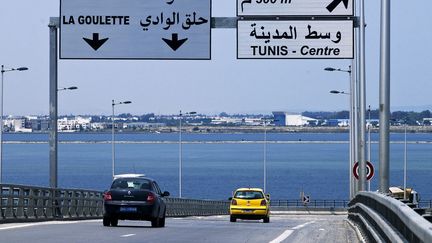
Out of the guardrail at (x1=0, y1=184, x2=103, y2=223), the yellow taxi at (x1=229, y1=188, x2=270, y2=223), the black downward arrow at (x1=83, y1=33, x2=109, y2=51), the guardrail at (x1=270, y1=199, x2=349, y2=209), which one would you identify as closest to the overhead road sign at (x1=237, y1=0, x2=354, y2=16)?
the black downward arrow at (x1=83, y1=33, x2=109, y2=51)

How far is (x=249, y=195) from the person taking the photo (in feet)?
162

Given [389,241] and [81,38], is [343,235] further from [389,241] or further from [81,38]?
[389,241]

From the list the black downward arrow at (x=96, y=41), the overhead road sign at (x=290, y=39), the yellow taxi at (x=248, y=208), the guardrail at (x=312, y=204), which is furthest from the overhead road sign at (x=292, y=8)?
the guardrail at (x=312, y=204)

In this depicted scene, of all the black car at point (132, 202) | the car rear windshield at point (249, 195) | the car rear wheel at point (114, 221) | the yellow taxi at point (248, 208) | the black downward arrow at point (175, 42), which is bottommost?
the yellow taxi at point (248, 208)

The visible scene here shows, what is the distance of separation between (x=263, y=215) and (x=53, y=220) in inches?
581

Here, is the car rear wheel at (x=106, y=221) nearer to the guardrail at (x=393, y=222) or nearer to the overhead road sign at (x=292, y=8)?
the overhead road sign at (x=292, y=8)

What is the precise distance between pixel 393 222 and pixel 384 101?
8.75 m

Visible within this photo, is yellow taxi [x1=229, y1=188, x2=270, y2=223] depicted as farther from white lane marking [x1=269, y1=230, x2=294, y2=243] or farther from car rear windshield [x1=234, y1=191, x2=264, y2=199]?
white lane marking [x1=269, y1=230, x2=294, y2=243]

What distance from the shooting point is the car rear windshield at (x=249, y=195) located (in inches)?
1923

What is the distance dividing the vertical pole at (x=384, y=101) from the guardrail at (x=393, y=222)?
0.71 m

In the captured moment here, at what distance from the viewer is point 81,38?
3128 centimetres

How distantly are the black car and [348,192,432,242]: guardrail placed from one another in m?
9.51

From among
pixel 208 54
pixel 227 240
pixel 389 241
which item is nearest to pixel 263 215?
pixel 208 54

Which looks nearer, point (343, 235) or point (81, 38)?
point (343, 235)
